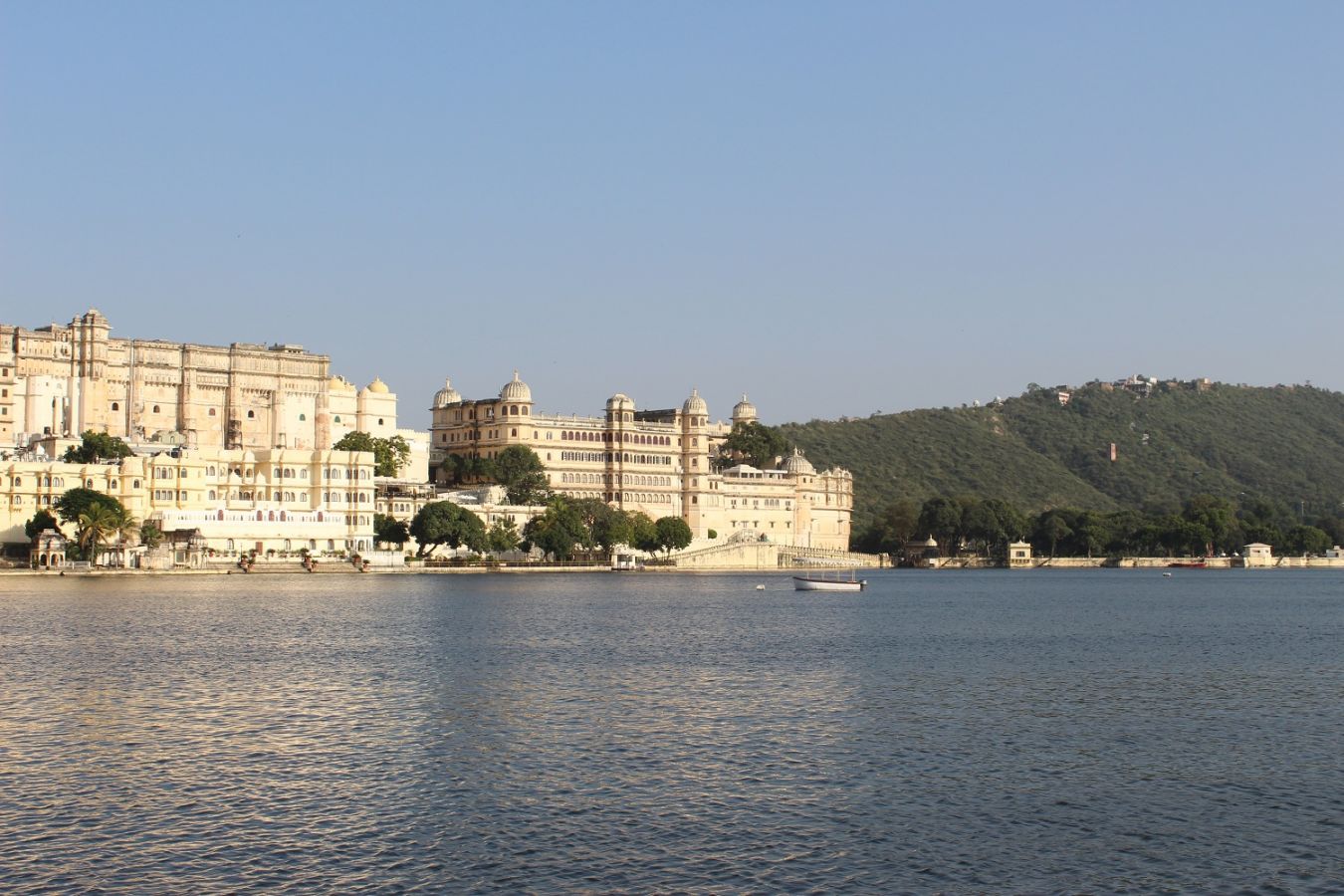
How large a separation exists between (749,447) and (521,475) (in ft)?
123

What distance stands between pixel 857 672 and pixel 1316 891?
973 inches

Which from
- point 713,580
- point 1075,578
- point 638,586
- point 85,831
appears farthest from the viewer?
point 1075,578

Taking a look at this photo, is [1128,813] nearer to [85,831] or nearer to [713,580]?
[85,831]

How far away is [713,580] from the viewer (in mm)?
118250

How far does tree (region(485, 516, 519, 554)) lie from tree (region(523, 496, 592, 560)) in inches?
54.3

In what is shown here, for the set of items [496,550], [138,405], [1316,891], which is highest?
[138,405]

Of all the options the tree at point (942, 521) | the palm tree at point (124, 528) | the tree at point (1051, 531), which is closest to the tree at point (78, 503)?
the palm tree at point (124, 528)

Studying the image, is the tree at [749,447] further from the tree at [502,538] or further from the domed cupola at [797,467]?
the tree at [502,538]

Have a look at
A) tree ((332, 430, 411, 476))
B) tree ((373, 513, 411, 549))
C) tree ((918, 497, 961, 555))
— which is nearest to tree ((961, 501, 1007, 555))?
tree ((918, 497, 961, 555))

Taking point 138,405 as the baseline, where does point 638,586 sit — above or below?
below

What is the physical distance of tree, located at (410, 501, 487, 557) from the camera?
116m

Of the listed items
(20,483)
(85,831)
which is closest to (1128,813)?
(85,831)

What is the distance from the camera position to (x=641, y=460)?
147250mm

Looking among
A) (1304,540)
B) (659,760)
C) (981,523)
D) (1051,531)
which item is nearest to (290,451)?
(981,523)
